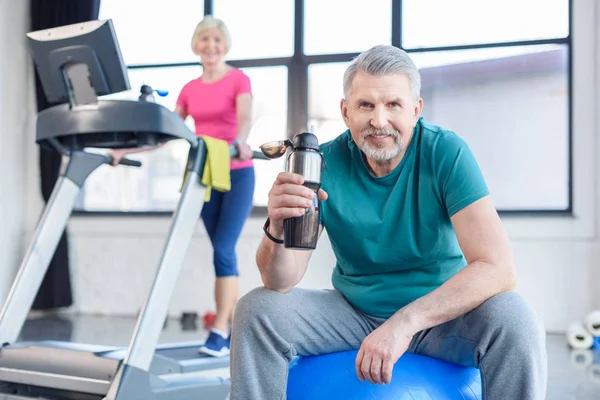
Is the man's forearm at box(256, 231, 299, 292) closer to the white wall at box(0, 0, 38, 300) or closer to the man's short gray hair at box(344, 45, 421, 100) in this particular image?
the man's short gray hair at box(344, 45, 421, 100)

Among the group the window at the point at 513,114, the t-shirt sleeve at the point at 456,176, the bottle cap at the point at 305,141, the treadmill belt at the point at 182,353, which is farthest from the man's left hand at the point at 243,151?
the window at the point at 513,114

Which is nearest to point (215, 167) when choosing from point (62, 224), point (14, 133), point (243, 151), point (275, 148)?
point (243, 151)

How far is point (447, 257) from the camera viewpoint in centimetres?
153

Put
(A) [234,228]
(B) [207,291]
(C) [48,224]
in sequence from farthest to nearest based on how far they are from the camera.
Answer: (B) [207,291] < (A) [234,228] < (C) [48,224]

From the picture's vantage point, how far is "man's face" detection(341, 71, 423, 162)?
1438 mm

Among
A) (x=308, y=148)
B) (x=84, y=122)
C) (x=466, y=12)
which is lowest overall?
(x=308, y=148)

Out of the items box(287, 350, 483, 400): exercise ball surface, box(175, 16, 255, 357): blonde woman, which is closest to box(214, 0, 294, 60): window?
box(175, 16, 255, 357): blonde woman

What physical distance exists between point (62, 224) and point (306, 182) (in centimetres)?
136

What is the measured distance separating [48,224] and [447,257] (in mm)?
1405

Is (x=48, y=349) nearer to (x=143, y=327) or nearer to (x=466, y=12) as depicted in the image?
(x=143, y=327)

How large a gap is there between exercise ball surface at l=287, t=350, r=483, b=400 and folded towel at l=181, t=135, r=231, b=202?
92 centimetres

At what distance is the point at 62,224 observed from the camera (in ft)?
7.64

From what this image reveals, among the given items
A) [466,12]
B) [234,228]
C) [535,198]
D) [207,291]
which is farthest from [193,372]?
[466,12]

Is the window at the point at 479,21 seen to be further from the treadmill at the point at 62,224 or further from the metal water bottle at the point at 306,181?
the metal water bottle at the point at 306,181
